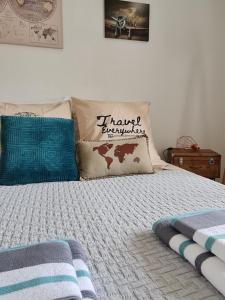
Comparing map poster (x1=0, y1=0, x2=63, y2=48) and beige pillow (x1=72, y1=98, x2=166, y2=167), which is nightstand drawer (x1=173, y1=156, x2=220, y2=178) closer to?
beige pillow (x1=72, y1=98, x2=166, y2=167)

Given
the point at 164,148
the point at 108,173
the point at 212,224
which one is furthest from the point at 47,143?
the point at 164,148

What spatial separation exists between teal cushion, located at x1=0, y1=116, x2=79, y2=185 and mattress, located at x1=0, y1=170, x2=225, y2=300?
87mm

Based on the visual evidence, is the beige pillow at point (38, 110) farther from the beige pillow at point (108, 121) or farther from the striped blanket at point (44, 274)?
the striped blanket at point (44, 274)

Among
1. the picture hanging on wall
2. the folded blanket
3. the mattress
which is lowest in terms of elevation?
the mattress

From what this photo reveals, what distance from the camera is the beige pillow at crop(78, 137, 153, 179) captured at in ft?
5.16

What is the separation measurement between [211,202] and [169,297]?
2.07 feet

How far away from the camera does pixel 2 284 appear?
49 cm

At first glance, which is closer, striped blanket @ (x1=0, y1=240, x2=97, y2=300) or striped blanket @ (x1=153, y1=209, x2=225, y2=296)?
striped blanket @ (x1=0, y1=240, x2=97, y2=300)

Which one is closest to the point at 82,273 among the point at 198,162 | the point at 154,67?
the point at 198,162

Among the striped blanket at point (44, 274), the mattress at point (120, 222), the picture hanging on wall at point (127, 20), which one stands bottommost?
the mattress at point (120, 222)

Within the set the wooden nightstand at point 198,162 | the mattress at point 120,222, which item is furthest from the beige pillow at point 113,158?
the wooden nightstand at point 198,162

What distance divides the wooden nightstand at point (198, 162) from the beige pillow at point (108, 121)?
10.4 inches

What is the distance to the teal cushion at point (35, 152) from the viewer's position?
4.74ft

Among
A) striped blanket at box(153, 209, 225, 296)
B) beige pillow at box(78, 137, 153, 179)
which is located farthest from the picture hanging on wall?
striped blanket at box(153, 209, 225, 296)
